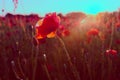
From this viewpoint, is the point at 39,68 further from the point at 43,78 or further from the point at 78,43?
the point at 78,43

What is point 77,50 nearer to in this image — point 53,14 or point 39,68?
point 39,68

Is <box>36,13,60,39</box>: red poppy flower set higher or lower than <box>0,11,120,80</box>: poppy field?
higher

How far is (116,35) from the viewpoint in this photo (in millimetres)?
5305

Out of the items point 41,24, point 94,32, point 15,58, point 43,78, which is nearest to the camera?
point 41,24

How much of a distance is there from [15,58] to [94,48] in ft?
3.19

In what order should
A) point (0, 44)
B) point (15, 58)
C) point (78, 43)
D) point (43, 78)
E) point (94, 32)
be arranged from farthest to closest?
point (0, 44), point (78, 43), point (15, 58), point (94, 32), point (43, 78)

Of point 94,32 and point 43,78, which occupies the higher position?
point 94,32

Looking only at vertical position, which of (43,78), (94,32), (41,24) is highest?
(41,24)

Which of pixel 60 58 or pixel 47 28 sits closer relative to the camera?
pixel 47 28

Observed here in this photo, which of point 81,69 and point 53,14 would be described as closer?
point 53,14

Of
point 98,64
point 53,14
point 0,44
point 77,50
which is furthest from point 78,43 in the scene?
point 53,14

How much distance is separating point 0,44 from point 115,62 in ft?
9.08

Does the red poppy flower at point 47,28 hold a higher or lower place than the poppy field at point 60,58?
higher

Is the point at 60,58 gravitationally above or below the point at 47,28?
below
